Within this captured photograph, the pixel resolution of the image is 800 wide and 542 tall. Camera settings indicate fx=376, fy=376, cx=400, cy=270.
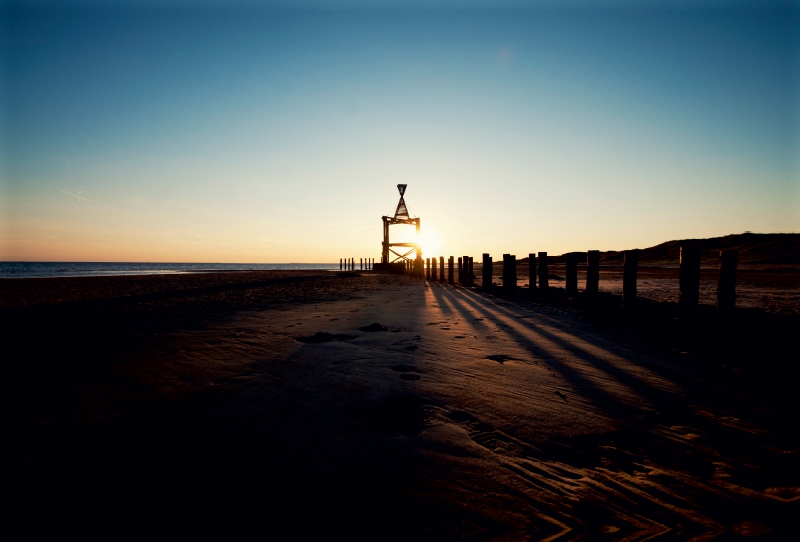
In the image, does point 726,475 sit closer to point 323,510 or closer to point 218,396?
point 323,510

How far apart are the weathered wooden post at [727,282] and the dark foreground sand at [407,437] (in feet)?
2.74

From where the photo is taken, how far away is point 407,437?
2.64m

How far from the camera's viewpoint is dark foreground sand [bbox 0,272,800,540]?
1827mm

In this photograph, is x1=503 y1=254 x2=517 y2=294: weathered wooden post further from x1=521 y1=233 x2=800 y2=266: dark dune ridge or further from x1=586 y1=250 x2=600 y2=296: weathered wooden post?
x1=521 y1=233 x2=800 y2=266: dark dune ridge

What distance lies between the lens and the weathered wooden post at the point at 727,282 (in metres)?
6.20

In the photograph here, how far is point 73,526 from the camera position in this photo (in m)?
1.75

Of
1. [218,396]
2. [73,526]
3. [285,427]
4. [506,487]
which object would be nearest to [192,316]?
[218,396]

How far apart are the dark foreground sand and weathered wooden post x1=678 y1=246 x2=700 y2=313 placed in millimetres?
1026

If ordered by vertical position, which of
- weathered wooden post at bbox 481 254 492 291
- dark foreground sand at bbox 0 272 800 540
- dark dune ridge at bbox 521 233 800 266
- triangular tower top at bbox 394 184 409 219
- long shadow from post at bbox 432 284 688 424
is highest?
triangular tower top at bbox 394 184 409 219

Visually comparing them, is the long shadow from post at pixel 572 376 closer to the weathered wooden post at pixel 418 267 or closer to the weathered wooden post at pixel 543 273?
the weathered wooden post at pixel 543 273

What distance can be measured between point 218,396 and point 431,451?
2.08 meters

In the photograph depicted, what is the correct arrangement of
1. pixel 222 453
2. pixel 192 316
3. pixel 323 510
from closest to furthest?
pixel 323 510 → pixel 222 453 → pixel 192 316

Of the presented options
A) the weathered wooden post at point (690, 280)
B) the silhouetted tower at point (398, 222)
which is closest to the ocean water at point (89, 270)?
the silhouetted tower at point (398, 222)

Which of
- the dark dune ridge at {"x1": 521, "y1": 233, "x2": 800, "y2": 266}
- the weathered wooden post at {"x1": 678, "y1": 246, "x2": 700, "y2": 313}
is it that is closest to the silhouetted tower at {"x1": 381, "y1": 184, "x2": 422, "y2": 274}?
the dark dune ridge at {"x1": 521, "y1": 233, "x2": 800, "y2": 266}
